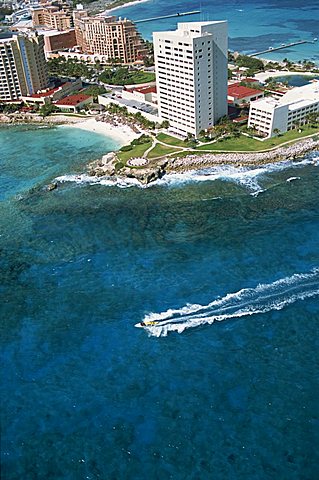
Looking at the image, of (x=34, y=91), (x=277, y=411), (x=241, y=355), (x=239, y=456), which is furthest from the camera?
(x=34, y=91)

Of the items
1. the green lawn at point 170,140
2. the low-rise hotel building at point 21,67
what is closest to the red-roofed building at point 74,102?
the low-rise hotel building at point 21,67

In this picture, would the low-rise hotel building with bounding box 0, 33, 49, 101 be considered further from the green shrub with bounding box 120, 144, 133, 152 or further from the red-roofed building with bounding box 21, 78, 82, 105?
the green shrub with bounding box 120, 144, 133, 152

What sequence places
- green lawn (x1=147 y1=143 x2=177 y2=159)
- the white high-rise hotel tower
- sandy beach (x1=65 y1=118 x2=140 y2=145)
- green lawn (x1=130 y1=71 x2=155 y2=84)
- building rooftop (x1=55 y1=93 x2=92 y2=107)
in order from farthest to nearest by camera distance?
green lawn (x1=130 y1=71 x2=155 y2=84) < building rooftop (x1=55 y1=93 x2=92 y2=107) < sandy beach (x1=65 y1=118 x2=140 y2=145) < green lawn (x1=147 y1=143 x2=177 y2=159) < the white high-rise hotel tower

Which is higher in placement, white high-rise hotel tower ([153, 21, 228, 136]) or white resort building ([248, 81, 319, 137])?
white high-rise hotel tower ([153, 21, 228, 136])

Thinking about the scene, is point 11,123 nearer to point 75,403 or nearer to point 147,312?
point 147,312

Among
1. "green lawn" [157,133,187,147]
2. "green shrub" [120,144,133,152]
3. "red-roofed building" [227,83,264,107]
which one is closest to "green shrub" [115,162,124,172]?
"green shrub" [120,144,133,152]

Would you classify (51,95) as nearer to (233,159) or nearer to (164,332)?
(233,159)

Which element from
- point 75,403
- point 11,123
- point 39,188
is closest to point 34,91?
→ point 11,123

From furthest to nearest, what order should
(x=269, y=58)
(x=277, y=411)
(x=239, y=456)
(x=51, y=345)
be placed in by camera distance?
(x=269, y=58), (x=51, y=345), (x=277, y=411), (x=239, y=456)
